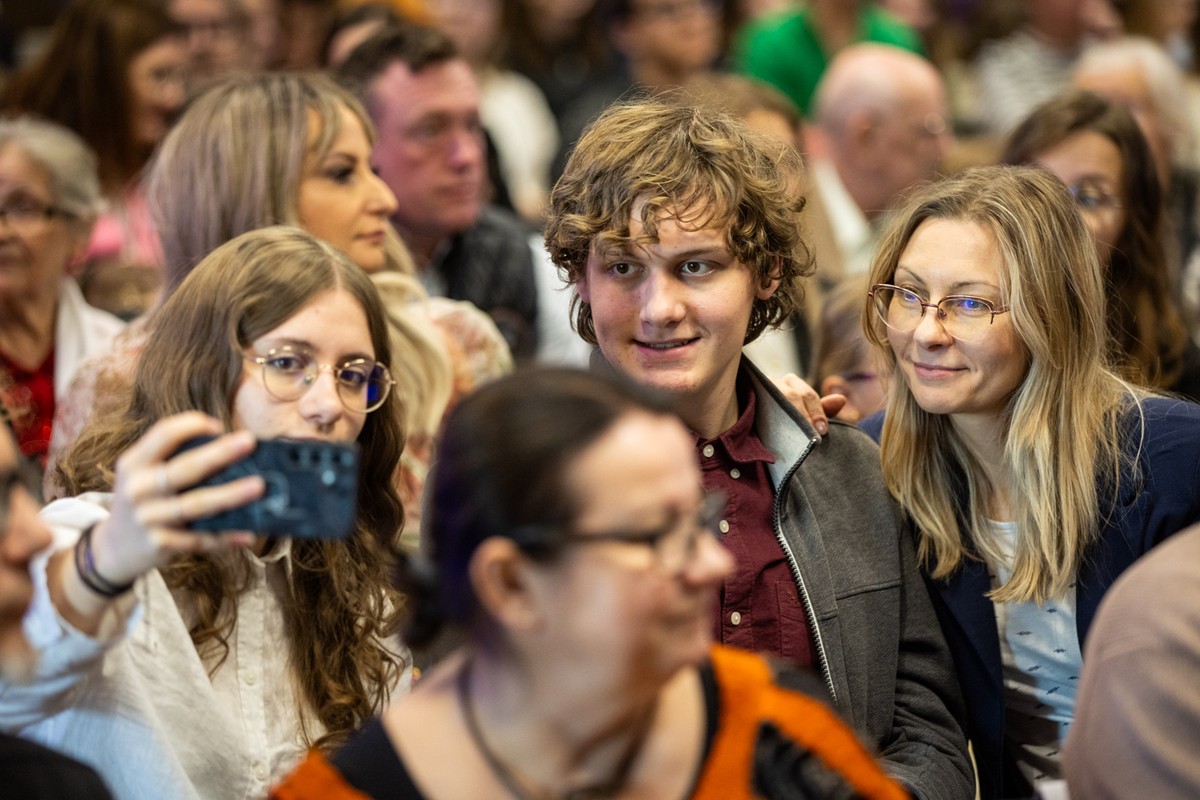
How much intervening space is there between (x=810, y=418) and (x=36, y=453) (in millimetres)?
1751

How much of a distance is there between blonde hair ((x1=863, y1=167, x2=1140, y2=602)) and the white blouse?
936mm

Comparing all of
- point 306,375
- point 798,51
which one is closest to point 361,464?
point 306,375

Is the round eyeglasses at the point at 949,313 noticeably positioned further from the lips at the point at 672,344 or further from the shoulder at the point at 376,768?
the shoulder at the point at 376,768

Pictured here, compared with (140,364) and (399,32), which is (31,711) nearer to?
(140,364)

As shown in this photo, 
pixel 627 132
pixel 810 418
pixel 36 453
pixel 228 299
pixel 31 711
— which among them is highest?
pixel 627 132

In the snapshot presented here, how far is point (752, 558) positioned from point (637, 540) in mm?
770

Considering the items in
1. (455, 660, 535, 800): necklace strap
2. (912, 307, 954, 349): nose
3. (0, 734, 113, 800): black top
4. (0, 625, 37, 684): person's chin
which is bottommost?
(0, 734, 113, 800): black top

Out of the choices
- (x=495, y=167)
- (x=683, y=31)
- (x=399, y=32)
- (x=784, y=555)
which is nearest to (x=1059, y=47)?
(x=683, y=31)

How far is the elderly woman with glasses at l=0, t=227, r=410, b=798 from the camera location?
1887 millimetres

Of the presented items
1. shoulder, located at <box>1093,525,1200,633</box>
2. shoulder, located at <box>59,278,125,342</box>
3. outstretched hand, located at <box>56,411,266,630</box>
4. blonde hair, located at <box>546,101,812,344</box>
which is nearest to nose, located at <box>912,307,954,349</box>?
blonde hair, located at <box>546,101,812,344</box>

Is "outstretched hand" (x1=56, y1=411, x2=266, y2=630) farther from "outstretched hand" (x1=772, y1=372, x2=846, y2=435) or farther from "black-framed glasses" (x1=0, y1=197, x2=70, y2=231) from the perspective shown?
"black-framed glasses" (x1=0, y1=197, x2=70, y2=231)

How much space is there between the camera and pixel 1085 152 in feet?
11.0

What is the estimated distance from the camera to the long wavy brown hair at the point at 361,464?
208cm

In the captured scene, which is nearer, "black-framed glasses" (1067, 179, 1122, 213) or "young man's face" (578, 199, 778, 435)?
"young man's face" (578, 199, 778, 435)
